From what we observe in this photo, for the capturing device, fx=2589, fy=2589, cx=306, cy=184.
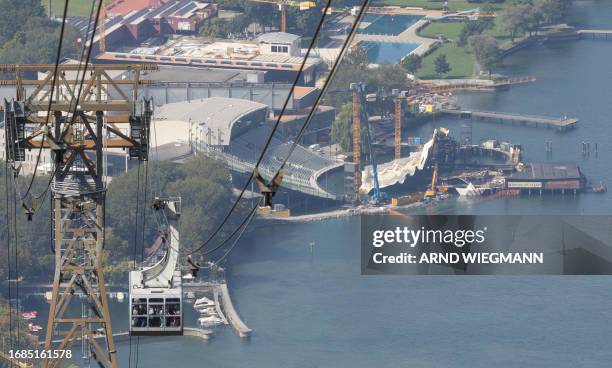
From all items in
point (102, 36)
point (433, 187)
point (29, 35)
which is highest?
point (29, 35)

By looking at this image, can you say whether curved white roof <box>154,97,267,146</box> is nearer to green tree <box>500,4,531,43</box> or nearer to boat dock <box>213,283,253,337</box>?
boat dock <box>213,283,253,337</box>

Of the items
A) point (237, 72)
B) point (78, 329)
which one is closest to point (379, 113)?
point (237, 72)

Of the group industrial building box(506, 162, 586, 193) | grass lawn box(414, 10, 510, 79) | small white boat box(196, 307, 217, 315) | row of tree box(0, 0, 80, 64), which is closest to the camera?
small white boat box(196, 307, 217, 315)

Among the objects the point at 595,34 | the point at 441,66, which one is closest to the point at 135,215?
the point at 441,66

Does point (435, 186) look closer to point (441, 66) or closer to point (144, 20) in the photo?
point (441, 66)

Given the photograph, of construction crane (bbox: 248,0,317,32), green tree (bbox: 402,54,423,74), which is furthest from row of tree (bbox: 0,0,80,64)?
green tree (bbox: 402,54,423,74)

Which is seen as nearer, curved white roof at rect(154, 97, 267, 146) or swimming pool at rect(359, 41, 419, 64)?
curved white roof at rect(154, 97, 267, 146)

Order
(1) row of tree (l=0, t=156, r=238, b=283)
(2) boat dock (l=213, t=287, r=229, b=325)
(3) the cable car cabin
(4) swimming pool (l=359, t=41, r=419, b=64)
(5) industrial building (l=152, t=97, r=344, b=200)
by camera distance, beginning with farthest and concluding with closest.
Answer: (4) swimming pool (l=359, t=41, r=419, b=64) < (5) industrial building (l=152, t=97, r=344, b=200) < (1) row of tree (l=0, t=156, r=238, b=283) < (2) boat dock (l=213, t=287, r=229, b=325) < (3) the cable car cabin

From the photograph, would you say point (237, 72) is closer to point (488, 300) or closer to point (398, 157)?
point (398, 157)
